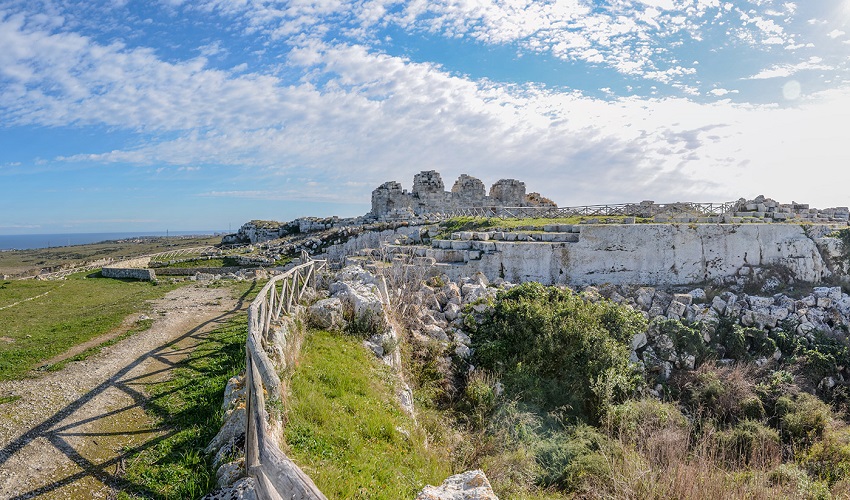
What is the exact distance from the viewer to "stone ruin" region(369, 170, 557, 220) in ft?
118

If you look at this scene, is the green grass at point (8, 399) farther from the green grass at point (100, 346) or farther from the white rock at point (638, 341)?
the white rock at point (638, 341)

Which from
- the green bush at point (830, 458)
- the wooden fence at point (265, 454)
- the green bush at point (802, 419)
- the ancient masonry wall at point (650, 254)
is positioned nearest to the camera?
the wooden fence at point (265, 454)

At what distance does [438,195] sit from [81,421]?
103 feet

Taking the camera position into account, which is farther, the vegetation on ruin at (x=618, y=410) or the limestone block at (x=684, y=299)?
the limestone block at (x=684, y=299)

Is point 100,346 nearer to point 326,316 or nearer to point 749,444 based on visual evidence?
point 326,316

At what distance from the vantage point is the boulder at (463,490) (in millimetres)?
4391

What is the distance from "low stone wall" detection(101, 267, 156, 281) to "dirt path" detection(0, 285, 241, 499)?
12.5 meters

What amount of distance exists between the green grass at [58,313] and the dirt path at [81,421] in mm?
1145

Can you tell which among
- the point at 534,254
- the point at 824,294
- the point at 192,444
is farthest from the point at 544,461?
the point at 824,294

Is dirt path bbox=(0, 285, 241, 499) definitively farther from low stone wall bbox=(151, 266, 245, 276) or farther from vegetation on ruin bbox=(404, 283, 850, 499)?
low stone wall bbox=(151, 266, 245, 276)

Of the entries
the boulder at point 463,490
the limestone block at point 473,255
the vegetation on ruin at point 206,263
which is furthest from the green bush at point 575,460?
the vegetation on ruin at point 206,263

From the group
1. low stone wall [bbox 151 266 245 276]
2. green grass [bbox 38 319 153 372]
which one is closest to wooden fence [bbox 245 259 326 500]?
green grass [bbox 38 319 153 372]

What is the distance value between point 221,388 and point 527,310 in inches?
318

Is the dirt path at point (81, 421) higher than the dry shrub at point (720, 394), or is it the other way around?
the dirt path at point (81, 421)
